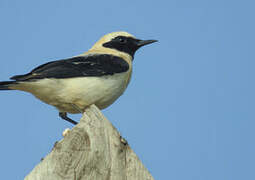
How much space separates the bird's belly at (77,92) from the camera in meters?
6.44

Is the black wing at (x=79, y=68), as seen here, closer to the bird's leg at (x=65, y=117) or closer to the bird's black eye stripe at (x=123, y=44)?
the bird's leg at (x=65, y=117)

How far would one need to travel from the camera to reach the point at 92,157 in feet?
14.4

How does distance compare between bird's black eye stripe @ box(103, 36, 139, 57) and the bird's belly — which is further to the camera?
bird's black eye stripe @ box(103, 36, 139, 57)

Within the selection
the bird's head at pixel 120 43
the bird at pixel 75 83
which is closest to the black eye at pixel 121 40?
the bird's head at pixel 120 43

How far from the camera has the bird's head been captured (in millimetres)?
8352

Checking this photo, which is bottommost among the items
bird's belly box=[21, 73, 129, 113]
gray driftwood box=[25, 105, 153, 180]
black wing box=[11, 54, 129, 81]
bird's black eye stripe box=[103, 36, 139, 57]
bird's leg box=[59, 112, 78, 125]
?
gray driftwood box=[25, 105, 153, 180]

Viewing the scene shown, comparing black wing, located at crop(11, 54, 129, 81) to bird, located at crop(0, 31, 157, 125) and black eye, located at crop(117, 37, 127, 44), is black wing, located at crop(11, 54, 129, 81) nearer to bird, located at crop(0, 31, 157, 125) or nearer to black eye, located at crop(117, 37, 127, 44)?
bird, located at crop(0, 31, 157, 125)

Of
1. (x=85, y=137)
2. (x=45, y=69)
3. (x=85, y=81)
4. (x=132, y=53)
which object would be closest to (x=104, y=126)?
(x=85, y=137)

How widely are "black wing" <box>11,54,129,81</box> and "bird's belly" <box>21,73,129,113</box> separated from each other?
0.36 feet

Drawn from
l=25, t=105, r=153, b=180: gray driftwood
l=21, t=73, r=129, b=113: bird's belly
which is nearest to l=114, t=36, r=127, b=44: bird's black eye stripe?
l=21, t=73, r=129, b=113: bird's belly

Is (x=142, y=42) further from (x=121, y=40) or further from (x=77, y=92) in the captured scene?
(x=77, y=92)

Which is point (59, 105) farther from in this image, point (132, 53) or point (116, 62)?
point (132, 53)

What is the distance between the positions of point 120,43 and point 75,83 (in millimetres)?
2153

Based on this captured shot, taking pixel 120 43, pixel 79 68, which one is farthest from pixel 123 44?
pixel 79 68
